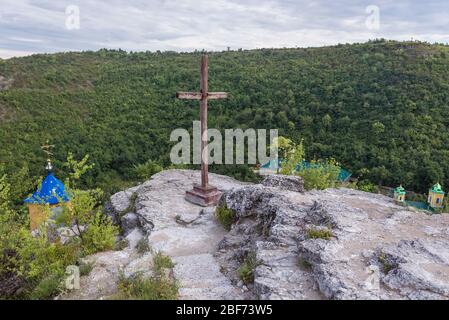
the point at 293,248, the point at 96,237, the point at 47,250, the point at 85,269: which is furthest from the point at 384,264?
the point at 47,250

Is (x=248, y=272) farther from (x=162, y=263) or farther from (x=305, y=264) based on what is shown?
(x=162, y=263)

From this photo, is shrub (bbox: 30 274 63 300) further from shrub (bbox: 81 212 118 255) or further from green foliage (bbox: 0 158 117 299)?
shrub (bbox: 81 212 118 255)

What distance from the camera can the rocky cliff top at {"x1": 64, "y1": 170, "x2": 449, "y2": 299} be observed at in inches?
149

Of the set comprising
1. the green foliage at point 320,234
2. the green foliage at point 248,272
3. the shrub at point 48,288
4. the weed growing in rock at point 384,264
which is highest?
the green foliage at point 320,234

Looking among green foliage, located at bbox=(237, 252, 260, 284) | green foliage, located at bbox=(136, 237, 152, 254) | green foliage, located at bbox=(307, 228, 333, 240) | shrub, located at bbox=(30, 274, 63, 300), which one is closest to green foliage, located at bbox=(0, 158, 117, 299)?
shrub, located at bbox=(30, 274, 63, 300)

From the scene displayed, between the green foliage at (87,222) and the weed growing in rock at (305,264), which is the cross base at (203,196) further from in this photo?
the weed growing in rock at (305,264)

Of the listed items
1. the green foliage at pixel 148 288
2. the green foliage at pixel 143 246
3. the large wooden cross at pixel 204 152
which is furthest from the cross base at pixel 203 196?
the green foliage at pixel 148 288

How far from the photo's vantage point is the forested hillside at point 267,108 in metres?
18.7

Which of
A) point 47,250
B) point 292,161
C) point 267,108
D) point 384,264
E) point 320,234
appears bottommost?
point 47,250

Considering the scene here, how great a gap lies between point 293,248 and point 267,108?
818 inches

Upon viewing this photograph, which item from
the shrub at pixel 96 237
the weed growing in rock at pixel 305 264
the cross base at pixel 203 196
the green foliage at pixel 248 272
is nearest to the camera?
the weed growing in rock at pixel 305 264

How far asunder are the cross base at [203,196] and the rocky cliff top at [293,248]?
0.92ft

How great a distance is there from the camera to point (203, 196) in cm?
797
